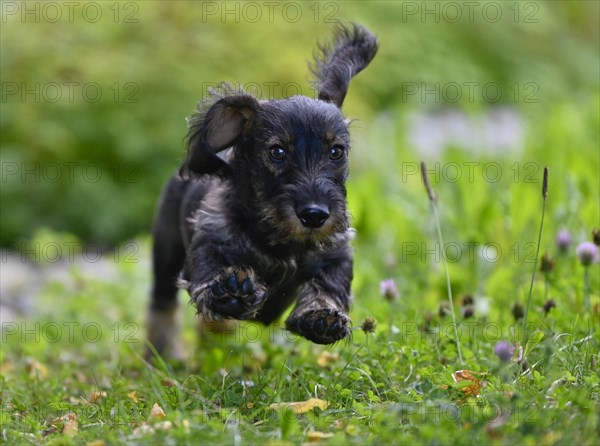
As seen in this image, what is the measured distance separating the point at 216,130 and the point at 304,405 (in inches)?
50.2

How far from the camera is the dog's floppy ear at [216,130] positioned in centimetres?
401

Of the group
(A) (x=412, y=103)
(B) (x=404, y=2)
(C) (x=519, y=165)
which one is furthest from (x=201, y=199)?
(B) (x=404, y=2)

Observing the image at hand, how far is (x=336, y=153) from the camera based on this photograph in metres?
3.93

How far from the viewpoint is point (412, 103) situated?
1204cm

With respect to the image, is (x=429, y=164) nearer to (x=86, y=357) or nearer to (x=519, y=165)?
(x=519, y=165)

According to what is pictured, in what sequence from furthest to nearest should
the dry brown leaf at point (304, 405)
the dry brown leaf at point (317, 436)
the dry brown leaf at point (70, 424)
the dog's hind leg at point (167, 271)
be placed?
1. the dog's hind leg at point (167, 271)
2. the dry brown leaf at point (304, 405)
3. the dry brown leaf at point (70, 424)
4. the dry brown leaf at point (317, 436)

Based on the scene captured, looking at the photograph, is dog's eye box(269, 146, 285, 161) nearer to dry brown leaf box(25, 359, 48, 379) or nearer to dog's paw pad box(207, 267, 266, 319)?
dog's paw pad box(207, 267, 266, 319)

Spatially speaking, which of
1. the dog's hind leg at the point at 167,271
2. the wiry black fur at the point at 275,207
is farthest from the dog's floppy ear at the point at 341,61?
the dog's hind leg at the point at 167,271

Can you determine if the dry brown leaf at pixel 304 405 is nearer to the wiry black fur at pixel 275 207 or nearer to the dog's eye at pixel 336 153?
the wiry black fur at pixel 275 207

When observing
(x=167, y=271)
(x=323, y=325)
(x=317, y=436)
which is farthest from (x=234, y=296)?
(x=167, y=271)

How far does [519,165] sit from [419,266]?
2.39m

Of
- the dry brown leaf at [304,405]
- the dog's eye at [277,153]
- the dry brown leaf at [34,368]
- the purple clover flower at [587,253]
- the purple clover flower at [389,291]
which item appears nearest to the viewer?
the dry brown leaf at [304,405]

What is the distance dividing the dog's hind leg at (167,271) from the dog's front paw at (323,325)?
153 centimetres

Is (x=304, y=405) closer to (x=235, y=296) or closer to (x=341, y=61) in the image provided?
(x=235, y=296)
